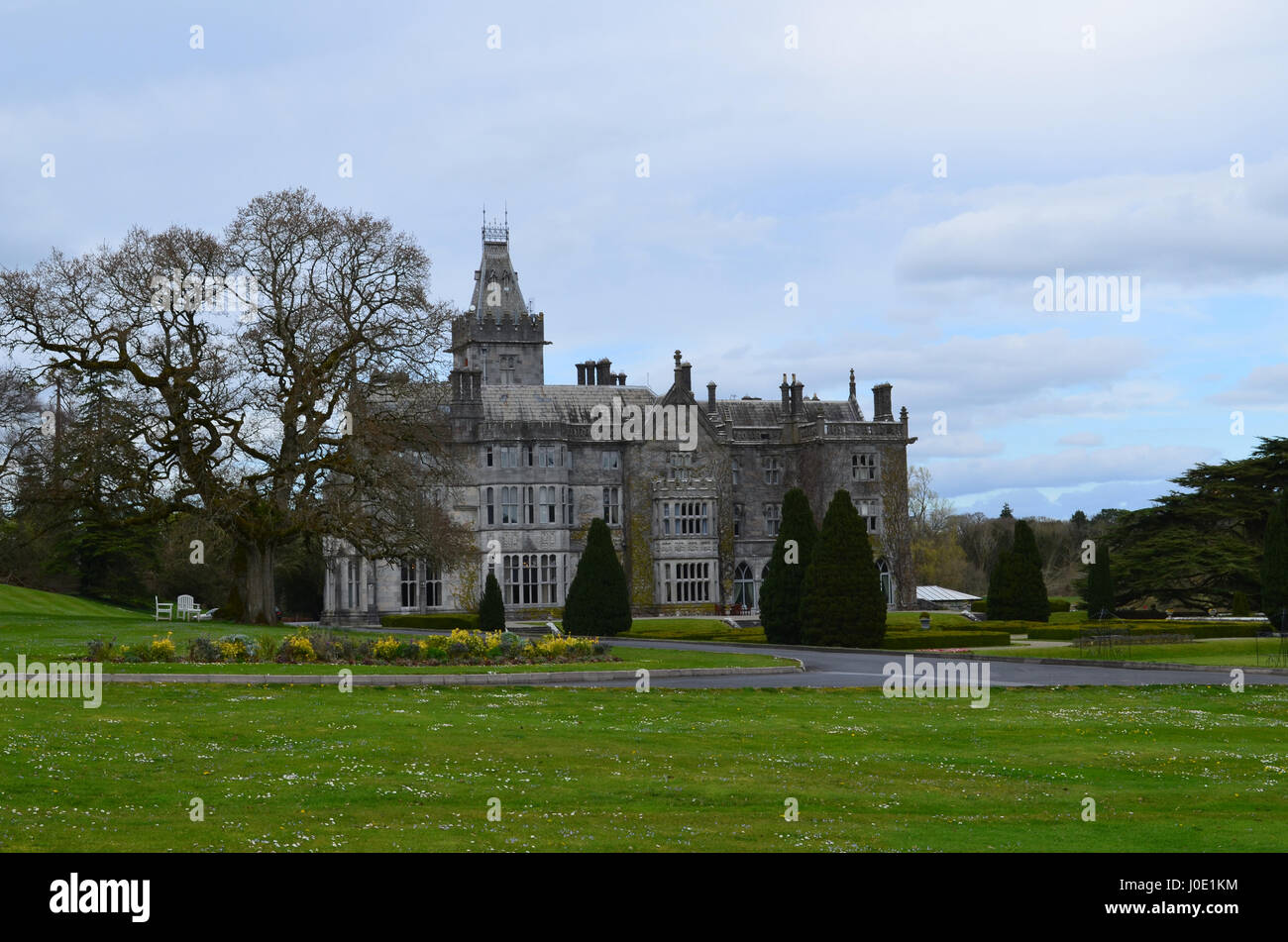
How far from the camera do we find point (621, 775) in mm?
15898

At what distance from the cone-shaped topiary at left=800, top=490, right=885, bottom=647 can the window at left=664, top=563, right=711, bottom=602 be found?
2592cm

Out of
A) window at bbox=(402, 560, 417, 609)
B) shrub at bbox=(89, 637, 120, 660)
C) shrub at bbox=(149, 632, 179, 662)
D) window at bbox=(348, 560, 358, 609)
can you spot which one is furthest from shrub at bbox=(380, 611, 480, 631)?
shrub at bbox=(89, 637, 120, 660)

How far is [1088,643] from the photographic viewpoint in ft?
136

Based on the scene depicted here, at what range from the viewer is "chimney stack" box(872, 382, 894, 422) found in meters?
75.1

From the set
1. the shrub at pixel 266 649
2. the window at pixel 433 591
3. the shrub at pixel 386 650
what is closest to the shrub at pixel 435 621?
the window at pixel 433 591

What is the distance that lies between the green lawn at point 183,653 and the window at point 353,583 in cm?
2284

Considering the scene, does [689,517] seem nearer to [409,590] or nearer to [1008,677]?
[409,590]

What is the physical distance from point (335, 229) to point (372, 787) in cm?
3300

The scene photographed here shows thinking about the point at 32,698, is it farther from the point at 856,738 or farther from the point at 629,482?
the point at 629,482

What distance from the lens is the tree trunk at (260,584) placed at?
45844 millimetres

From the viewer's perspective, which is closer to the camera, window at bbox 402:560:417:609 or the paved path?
the paved path

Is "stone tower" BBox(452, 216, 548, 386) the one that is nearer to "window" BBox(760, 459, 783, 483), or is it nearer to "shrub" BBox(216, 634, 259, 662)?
"window" BBox(760, 459, 783, 483)

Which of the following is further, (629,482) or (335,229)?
(629,482)

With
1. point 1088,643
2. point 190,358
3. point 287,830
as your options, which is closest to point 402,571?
point 190,358
